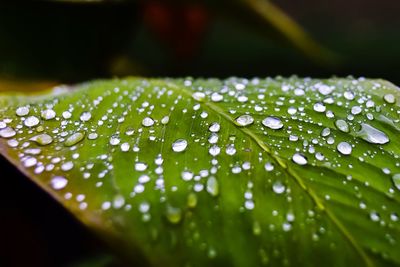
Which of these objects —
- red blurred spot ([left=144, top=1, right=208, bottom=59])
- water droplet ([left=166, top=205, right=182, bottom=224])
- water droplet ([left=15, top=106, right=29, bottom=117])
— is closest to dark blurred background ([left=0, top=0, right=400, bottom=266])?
red blurred spot ([left=144, top=1, right=208, bottom=59])

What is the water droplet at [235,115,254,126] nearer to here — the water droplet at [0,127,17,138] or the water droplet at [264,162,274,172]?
the water droplet at [264,162,274,172]

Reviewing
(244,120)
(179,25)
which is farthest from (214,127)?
(179,25)

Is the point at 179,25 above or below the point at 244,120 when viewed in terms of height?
below

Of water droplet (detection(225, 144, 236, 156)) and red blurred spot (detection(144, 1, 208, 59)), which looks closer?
water droplet (detection(225, 144, 236, 156))

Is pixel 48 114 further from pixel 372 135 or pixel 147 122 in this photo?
pixel 372 135

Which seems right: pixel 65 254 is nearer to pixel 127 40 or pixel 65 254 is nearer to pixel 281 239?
pixel 127 40

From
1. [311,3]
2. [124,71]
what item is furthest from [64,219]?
[311,3]

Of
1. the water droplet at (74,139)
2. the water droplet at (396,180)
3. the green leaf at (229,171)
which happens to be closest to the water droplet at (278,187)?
the green leaf at (229,171)
